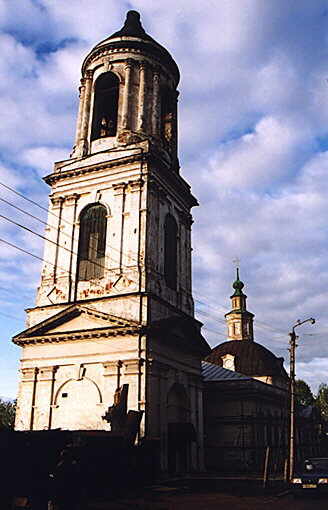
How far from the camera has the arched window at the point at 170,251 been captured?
29047mm

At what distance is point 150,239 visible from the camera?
88.7 feet

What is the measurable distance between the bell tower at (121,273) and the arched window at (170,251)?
11 centimetres

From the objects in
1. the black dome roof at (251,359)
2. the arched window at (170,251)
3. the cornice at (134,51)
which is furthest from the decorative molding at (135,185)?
the black dome roof at (251,359)

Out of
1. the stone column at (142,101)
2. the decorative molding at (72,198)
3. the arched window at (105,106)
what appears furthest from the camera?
the arched window at (105,106)

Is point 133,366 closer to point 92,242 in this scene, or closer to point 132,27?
point 92,242

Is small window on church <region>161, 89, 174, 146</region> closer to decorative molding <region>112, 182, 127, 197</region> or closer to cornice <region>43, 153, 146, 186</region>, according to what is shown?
cornice <region>43, 153, 146, 186</region>

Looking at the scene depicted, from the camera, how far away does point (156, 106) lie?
3128cm

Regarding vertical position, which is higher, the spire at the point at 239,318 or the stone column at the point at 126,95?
the stone column at the point at 126,95

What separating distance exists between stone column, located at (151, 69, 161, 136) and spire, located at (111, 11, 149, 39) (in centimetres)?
290

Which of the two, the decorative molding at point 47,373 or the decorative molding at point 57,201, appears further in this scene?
the decorative molding at point 57,201

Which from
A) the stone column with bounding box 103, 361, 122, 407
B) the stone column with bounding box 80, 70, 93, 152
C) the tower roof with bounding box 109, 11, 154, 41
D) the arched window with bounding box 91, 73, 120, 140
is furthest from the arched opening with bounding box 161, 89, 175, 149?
the stone column with bounding box 103, 361, 122, 407

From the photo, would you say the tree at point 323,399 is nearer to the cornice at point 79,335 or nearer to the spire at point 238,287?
the spire at point 238,287

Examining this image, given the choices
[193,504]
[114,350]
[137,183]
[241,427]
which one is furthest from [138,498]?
[241,427]

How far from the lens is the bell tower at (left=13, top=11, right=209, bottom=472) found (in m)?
24.4
